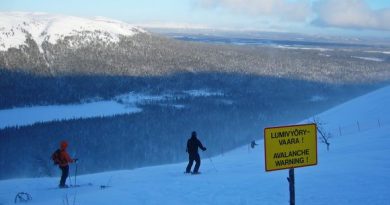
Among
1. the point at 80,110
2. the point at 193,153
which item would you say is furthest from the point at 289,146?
the point at 80,110

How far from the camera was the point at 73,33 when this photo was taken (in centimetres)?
16125

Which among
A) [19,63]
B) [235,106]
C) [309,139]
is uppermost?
[309,139]

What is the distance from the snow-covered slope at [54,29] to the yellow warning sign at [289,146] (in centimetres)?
14070

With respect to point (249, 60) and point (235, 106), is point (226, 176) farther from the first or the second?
point (249, 60)

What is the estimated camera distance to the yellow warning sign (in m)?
7.43

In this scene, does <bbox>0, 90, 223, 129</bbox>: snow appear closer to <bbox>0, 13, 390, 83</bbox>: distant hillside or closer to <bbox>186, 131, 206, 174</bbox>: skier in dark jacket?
<bbox>0, 13, 390, 83</bbox>: distant hillside

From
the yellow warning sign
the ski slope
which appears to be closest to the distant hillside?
the ski slope

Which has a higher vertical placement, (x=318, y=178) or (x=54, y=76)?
(x=318, y=178)

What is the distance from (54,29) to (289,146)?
538ft

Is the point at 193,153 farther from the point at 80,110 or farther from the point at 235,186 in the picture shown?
the point at 80,110

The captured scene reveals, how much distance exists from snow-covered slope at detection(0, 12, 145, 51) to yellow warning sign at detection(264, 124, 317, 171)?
141 metres

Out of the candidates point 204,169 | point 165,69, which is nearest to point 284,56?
point 165,69

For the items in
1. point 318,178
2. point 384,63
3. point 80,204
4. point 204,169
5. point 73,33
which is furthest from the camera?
point 384,63

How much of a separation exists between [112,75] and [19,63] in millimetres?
21702
